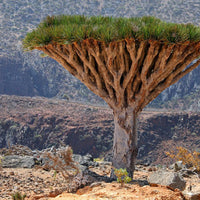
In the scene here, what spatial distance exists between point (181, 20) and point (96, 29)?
36994 mm

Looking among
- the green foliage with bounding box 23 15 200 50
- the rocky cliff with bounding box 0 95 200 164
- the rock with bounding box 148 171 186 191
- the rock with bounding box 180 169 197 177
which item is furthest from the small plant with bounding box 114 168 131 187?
the rocky cliff with bounding box 0 95 200 164

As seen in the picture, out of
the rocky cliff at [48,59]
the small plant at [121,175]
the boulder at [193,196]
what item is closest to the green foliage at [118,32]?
the small plant at [121,175]

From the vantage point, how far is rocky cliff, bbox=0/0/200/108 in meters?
38.1

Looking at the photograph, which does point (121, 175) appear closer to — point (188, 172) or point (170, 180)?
point (170, 180)

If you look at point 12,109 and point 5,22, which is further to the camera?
point 5,22

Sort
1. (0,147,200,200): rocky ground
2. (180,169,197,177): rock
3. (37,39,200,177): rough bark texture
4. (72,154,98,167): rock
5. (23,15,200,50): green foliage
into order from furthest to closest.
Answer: (72,154,98,167): rock < (180,169,197,177): rock < (37,39,200,177): rough bark texture < (23,15,200,50): green foliage < (0,147,200,200): rocky ground

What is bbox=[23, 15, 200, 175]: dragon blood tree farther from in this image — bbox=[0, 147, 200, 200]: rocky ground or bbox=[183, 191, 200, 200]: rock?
bbox=[183, 191, 200, 200]: rock

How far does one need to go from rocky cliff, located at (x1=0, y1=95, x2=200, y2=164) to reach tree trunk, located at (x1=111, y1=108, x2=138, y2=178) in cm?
1388

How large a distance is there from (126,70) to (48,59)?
→ 3676 centimetres

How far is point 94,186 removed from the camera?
18.4ft

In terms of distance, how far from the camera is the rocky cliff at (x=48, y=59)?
38.1 meters

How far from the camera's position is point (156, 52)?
259 inches

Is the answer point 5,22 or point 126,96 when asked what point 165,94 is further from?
point 126,96

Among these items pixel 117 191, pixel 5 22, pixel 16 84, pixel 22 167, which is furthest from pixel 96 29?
pixel 5 22
